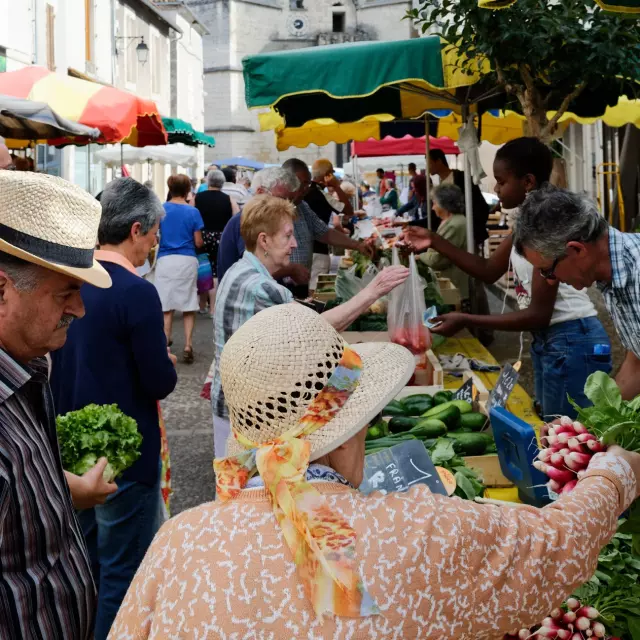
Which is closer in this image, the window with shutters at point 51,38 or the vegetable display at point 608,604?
the vegetable display at point 608,604

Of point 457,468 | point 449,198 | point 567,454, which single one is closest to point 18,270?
point 567,454

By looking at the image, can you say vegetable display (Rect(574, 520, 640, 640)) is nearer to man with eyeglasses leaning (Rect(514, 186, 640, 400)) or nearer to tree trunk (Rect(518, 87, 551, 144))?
man with eyeglasses leaning (Rect(514, 186, 640, 400))

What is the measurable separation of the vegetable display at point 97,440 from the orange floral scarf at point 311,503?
3.30ft

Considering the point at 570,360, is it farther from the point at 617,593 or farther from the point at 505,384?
the point at 617,593

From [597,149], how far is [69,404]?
657 inches

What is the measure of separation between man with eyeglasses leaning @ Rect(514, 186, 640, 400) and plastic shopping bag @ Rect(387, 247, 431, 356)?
1916 millimetres

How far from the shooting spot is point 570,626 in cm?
225

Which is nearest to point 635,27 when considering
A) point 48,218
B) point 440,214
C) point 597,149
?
point 440,214

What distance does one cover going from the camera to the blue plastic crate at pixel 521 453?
2967 mm

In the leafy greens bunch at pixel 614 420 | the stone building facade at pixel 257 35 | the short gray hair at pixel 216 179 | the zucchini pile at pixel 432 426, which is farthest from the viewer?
the stone building facade at pixel 257 35

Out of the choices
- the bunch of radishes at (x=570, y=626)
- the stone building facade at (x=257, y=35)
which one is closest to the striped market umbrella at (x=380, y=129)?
the bunch of radishes at (x=570, y=626)

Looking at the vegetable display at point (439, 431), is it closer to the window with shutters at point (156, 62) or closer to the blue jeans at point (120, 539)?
the blue jeans at point (120, 539)

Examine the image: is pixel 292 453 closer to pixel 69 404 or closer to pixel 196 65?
pixel 69 404

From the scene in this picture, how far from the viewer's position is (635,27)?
5.05 m
